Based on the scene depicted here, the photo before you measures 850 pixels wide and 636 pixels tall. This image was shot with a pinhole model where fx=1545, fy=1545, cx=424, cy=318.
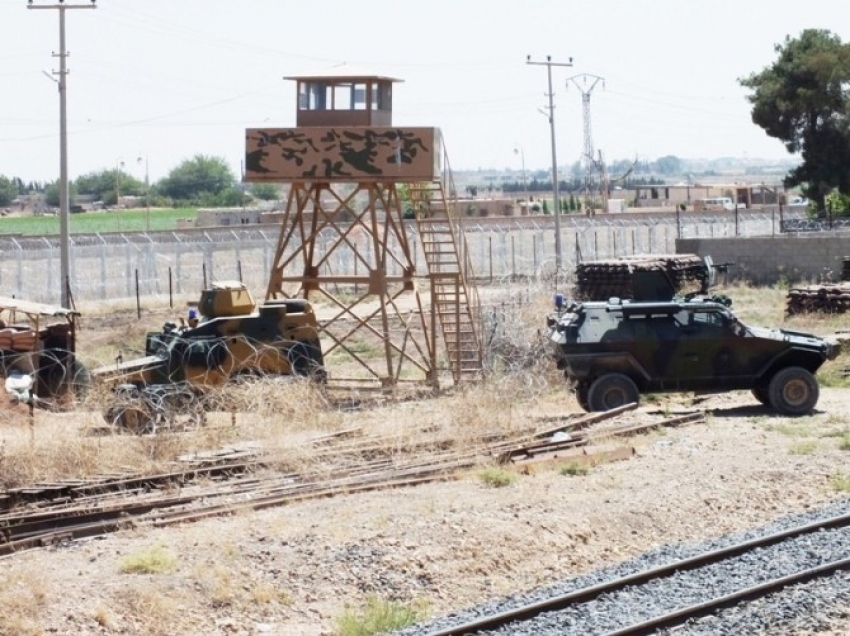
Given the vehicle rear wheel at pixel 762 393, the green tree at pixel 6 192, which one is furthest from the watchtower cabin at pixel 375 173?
the green tree at pixel 6 192

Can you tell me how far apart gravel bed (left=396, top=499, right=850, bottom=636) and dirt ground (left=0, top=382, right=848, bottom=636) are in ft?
2.36

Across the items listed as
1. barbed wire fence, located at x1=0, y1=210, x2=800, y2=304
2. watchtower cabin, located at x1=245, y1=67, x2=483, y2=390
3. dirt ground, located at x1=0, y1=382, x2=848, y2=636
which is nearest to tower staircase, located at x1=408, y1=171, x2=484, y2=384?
watchtower cabin, located at x1=245, y1=67, x2=483, y2=390

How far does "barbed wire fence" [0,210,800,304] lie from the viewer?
49.1 metres

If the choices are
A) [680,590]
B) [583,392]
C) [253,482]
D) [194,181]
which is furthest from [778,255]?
[194,181]

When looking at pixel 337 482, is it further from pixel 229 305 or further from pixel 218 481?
pixel 229 305

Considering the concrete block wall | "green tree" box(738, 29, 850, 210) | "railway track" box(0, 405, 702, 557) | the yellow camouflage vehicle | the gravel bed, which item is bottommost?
the gravel bed

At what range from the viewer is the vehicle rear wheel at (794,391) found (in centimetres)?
2400

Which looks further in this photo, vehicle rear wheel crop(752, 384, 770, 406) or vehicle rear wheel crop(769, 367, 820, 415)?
vehicle rear wheel crop(752, 384, 770, 406)

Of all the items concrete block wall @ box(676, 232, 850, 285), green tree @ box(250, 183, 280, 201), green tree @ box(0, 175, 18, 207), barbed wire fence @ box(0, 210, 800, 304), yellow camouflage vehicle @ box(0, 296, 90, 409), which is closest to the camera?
yellow camouflage vehicle @ box(0, 296, 90, 409)

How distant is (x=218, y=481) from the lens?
1858 cm

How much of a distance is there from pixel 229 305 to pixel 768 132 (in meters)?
46.2

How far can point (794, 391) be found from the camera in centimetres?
2408

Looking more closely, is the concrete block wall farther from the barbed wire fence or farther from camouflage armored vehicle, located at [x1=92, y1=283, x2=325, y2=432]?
camouflage armored vehicle, located at [x1=92, y1=283, x2=325, y2=432]

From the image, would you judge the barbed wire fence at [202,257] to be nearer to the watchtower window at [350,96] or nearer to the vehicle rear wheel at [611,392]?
the watchtower window at [350,96]
